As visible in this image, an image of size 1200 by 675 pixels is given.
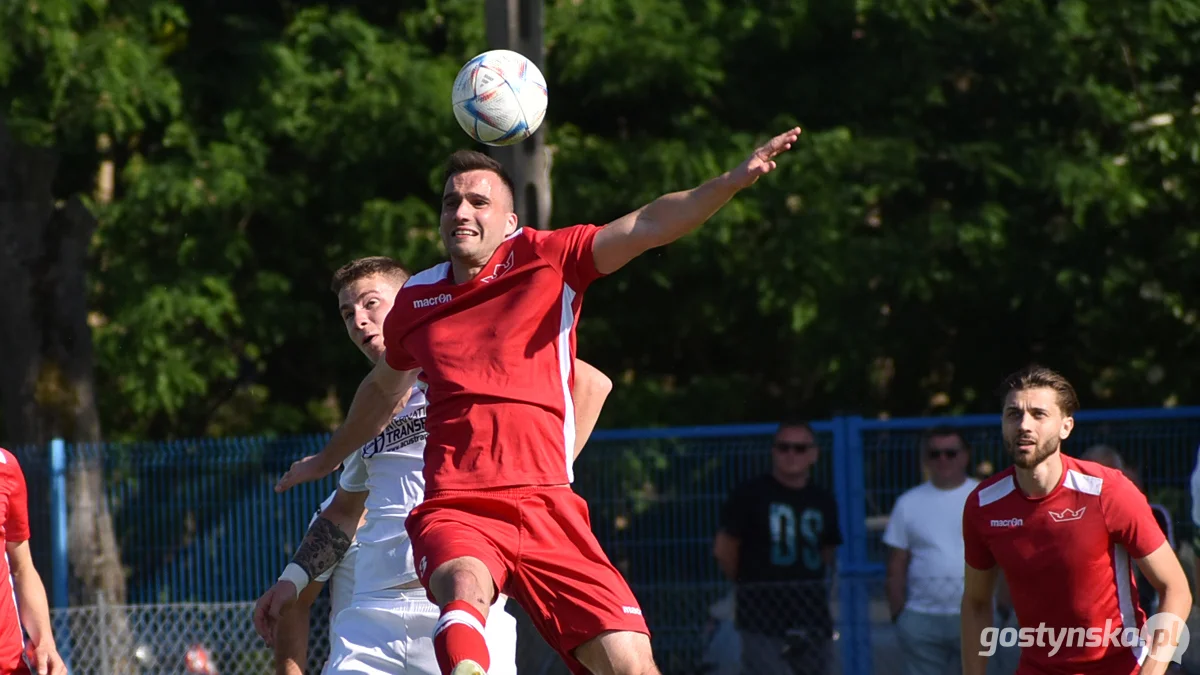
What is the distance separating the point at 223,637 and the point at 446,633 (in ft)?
19.3

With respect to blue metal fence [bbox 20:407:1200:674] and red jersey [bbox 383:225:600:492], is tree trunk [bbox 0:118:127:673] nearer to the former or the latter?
blue metal fence [bbox 20:407:1200:674]

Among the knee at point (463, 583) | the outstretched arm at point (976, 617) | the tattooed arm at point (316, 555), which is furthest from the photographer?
the outstretched arm at point (976, 617)

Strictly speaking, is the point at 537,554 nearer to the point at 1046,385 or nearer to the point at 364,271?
the point at 364,271

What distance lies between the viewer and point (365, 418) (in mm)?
5449

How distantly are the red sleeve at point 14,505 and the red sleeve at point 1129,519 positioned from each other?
4180 millimetres

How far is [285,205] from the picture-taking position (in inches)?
520

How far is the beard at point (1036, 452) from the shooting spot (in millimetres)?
6230

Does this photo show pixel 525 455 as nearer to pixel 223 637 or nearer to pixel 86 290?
pixel 223 637

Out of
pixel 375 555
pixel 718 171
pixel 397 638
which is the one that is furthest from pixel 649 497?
pixel 397 638

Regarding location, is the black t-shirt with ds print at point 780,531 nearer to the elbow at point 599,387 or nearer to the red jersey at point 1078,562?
the red jersey at point 1078,562

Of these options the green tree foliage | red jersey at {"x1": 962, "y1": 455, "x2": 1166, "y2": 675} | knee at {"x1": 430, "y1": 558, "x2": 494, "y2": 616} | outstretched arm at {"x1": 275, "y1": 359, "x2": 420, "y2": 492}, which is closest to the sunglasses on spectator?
the green tree foliage

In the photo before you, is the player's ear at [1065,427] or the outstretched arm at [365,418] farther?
the player's ear at [1065,427]

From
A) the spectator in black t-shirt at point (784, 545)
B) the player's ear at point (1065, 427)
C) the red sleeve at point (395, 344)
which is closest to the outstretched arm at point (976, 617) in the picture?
the player's ear at point (1065, 427)

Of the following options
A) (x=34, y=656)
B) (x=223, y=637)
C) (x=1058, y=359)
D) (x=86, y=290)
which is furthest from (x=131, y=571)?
(x=1058, y=359)
